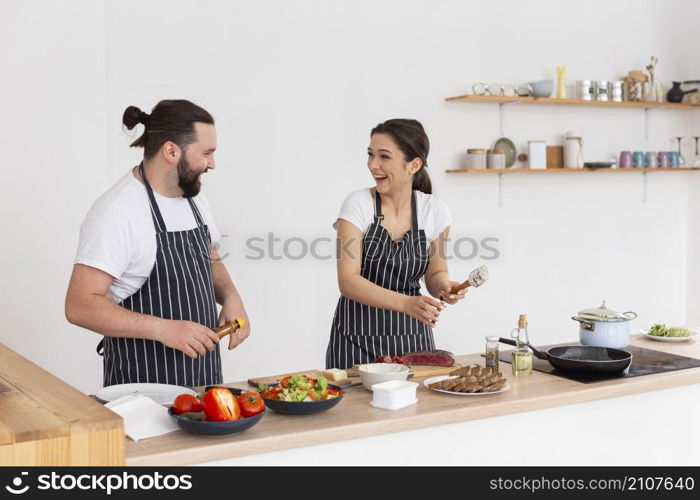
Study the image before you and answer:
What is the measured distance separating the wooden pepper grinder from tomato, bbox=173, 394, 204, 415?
1.60 feet

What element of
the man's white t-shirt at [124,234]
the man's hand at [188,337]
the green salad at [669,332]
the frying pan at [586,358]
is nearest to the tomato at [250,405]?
the man's hand at [188,337]

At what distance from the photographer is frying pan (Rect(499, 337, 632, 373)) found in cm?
269

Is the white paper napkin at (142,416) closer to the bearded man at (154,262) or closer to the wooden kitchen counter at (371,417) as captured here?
the wooden kitchen counter at (371,417)

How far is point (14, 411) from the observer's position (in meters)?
1.95

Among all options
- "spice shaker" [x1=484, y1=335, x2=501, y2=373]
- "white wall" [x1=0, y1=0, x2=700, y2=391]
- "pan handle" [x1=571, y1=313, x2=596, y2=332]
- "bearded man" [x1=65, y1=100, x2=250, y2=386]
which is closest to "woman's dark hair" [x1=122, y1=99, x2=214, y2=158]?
"bearded man" [x1=65, y1=100, x2=250, y2=386]

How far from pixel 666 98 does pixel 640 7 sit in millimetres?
692

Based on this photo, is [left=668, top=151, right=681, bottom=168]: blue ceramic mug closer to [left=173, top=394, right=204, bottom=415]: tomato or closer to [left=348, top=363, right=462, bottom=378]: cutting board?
[left=348, top=363, right=462, bottom=378]: cutting board

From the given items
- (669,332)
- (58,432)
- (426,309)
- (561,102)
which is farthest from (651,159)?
(58,432)

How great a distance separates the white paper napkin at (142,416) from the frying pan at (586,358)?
47.5 inches

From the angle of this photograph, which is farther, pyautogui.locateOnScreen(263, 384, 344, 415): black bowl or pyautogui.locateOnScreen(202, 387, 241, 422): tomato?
pyautogui.locateOnScreen(263, 384, 344, 415): black bowl

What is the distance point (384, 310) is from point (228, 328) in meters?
0.93

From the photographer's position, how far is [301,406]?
215 centimetres
